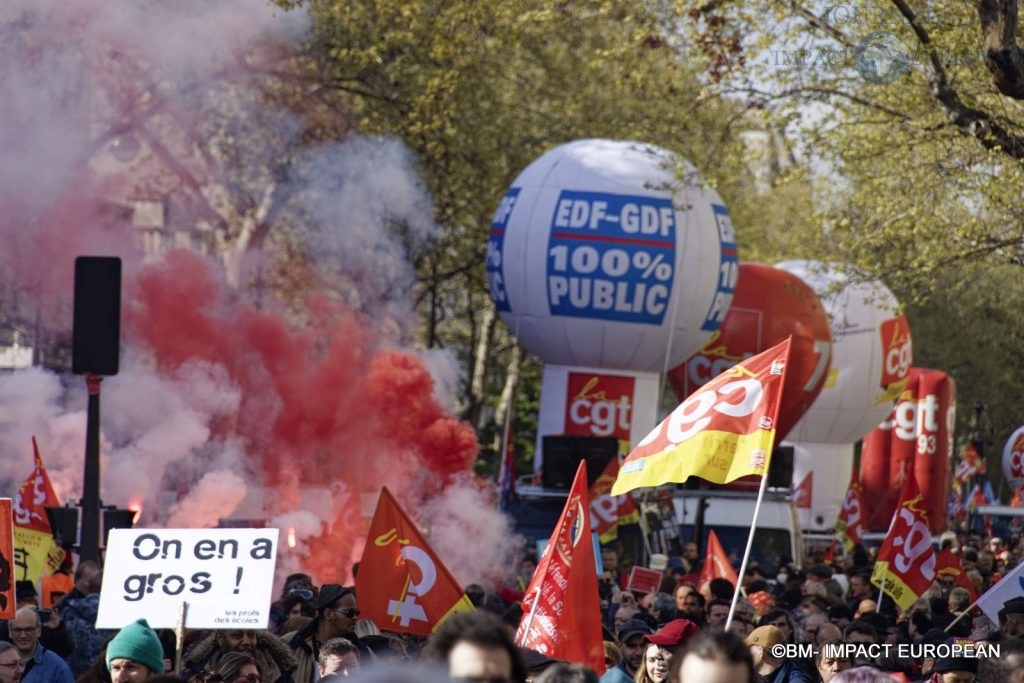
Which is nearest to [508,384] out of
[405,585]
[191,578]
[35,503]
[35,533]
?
[35,503]

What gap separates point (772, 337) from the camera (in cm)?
3008

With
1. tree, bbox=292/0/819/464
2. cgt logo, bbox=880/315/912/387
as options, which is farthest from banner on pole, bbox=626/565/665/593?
cgt logo, bbox=880/315/912/387

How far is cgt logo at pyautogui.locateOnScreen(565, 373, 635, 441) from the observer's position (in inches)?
989

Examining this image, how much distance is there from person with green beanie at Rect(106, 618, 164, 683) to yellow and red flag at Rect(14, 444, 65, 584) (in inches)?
214

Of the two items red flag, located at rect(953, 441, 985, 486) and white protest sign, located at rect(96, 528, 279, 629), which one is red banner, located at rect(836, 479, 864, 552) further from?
white protest sign, located at rect(96, 528, 279, 629)

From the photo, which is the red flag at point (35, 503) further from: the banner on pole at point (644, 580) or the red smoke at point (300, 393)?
the red smoke at point (300, 393)

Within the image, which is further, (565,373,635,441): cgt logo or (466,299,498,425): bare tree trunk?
(466,299,498,425): bare tree trunk

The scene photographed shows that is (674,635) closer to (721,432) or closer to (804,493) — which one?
(721,432)

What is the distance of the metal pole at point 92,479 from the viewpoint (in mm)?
13383

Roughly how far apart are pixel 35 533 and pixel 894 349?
961 inches

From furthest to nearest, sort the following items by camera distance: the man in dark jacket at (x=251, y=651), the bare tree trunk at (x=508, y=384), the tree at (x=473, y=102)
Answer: the bare tree trunk at (x=508, y=384)
the tree at (x=473, y=102)
the man in dark jacket at (x=251, y=651)

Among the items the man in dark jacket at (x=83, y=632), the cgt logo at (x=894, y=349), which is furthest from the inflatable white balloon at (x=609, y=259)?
the man in dark jacket at (x=83, y=632)

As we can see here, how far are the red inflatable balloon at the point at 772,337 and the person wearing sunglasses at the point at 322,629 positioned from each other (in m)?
20.5

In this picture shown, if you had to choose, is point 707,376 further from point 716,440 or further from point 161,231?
point 716,440
